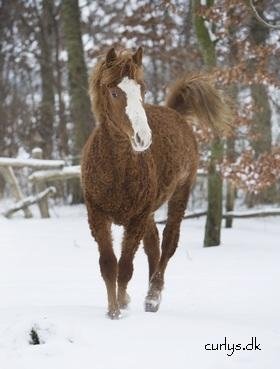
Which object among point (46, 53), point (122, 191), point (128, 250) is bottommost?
point (128, 250)

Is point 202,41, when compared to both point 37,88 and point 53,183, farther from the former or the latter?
point 37,88

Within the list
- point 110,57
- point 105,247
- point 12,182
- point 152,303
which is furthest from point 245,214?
point 110,57

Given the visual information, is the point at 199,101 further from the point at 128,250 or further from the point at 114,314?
the point at 114,314

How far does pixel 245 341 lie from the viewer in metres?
3.63

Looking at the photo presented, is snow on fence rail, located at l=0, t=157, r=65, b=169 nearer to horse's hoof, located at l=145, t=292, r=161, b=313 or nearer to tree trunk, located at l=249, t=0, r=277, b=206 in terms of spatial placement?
tree trunk, located at l=249, t=0, r=277, b=206

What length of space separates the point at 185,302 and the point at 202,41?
415cm

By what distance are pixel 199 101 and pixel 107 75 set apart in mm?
2090

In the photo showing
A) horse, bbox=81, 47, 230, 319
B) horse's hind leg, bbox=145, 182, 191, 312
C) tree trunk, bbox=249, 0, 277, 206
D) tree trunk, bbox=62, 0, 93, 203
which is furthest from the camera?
tree trunk, bbox=62, 0, 93, 203

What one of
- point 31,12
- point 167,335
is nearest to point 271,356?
point 167,335

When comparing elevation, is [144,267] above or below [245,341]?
below

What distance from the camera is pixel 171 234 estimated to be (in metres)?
5.44

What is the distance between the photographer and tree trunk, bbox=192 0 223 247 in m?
8.02

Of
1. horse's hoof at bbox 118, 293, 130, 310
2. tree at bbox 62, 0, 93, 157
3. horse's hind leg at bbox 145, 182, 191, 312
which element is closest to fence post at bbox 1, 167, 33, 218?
tree at bbox 62, 0, 93, 157

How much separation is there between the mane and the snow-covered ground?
147 cm
